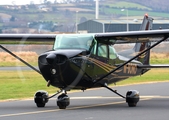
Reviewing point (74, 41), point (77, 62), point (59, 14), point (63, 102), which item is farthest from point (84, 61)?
point (59, 14)

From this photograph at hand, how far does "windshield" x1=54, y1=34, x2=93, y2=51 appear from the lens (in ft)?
53.9

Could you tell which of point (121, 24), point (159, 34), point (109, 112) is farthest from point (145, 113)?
point (121, 24)

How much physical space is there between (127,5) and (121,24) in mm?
77044

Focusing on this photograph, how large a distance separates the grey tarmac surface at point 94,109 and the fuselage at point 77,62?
0.82m

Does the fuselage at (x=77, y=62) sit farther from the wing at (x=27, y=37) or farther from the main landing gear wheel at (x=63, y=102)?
the wing at (x=27, y=37)

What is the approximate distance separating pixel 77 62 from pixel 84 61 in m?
0.37

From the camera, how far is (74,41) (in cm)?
1656

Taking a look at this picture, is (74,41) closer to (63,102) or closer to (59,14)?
(63,102)

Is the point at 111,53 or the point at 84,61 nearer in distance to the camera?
the point at 84,61

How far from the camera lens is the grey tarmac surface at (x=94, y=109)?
1417 cm

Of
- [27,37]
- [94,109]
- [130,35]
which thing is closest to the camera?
[94,109]

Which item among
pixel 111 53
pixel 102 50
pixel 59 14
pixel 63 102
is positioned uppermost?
pixel 102 50

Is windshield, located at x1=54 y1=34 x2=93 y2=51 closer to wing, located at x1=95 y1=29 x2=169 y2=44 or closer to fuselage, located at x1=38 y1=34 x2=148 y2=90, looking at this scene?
fuselage, located at x1=38 y1=34 x2=148 y2=90

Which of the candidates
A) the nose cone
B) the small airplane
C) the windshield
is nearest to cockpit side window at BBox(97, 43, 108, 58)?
the small airplane
